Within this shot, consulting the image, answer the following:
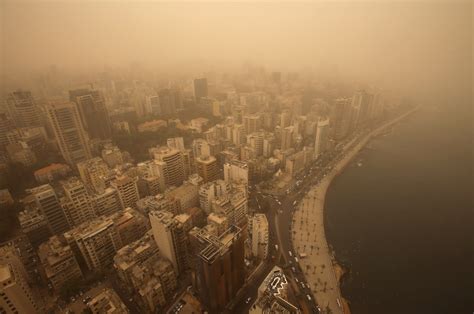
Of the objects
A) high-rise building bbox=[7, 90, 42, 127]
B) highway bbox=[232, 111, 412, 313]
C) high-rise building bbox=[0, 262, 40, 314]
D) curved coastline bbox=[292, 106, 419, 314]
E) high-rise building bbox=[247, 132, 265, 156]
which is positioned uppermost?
high-rise building bbox=[7, 90, 42, 127]

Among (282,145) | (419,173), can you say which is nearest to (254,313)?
(282,145)

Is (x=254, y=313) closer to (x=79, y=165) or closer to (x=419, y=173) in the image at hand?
(x=79, y=165)

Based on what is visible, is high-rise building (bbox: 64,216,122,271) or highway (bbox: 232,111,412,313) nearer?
highway (bbox: 232,111,412,313)

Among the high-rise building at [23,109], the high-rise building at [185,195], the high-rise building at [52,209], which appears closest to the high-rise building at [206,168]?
the high-rise building at [185,195]

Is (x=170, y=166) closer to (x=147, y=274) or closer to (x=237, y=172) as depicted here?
(x=237, y=172)

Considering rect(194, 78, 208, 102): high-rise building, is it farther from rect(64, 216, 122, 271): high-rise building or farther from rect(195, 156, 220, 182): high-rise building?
rect(64, 216, 122, 271): high-rise building

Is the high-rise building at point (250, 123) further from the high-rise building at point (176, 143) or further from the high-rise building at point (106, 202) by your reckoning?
the high-rise building at point (106, 202)

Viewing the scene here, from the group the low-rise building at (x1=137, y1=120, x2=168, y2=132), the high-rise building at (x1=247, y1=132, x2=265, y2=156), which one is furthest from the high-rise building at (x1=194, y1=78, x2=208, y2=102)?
the high-rise building at (x1=247, y1=132, x2=265, y2=156)

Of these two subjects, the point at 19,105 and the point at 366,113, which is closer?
the point at 19,105
